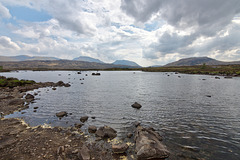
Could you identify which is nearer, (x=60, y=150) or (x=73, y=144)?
(x=60, y=150)

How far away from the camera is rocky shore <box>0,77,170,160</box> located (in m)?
13.1

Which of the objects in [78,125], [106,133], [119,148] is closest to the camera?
[119,148]

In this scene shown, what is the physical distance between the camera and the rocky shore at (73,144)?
13.1 m

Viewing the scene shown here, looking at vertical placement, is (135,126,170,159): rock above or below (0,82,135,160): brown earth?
above

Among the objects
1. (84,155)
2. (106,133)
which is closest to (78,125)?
(106,133)

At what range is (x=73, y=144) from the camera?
15328 millimetres

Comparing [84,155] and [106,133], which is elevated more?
[84,155]

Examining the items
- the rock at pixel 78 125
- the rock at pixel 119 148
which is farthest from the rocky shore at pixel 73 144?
the rock at pixel 78 125

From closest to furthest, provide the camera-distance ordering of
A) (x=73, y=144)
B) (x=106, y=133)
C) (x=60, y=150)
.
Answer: (x=60, y=150) → (x=73, y=144) → (x=106, y=133)

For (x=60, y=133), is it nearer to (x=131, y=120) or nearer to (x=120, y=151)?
(x=120, y=151)

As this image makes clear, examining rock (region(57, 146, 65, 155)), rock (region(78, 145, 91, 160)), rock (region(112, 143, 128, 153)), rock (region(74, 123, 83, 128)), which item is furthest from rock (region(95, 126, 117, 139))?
rock (region(57, 146, 65, 155))

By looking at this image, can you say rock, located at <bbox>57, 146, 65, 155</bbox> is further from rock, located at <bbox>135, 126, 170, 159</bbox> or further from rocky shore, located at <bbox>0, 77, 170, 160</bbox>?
rock, located at <bbox>135, 126, 170, 159</bbox>

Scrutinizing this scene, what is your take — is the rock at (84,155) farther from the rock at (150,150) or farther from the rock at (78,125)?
the rock at (78,125)

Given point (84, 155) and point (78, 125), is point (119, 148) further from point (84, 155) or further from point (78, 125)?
point (78, 125)
